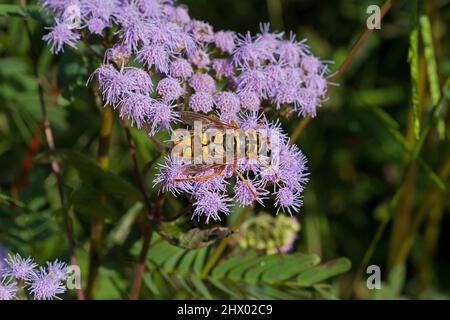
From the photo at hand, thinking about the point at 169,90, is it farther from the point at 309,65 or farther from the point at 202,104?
the point at 309,65

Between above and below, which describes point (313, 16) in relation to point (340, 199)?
above

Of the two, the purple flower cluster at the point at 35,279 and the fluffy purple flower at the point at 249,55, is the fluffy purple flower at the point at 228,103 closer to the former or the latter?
the fluffy purple flower at the point at 249,55

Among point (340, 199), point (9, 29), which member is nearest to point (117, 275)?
point (9, 29)

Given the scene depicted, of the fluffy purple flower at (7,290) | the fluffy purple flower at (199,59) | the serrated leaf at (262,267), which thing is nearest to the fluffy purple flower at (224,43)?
the fluffy purple flower at (199,59)

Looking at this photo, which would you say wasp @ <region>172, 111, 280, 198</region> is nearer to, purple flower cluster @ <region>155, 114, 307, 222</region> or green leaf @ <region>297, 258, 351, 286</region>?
purple flower cluster @ <region>155, 114, 307, 222</region>

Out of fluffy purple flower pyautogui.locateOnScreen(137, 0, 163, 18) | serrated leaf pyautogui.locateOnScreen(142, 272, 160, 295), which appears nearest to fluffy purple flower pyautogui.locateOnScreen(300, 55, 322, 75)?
fluffy purple flower pyautogui.locateOnScreen(137, 0, 163, 18)

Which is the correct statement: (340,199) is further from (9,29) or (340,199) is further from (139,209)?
(9,29)
